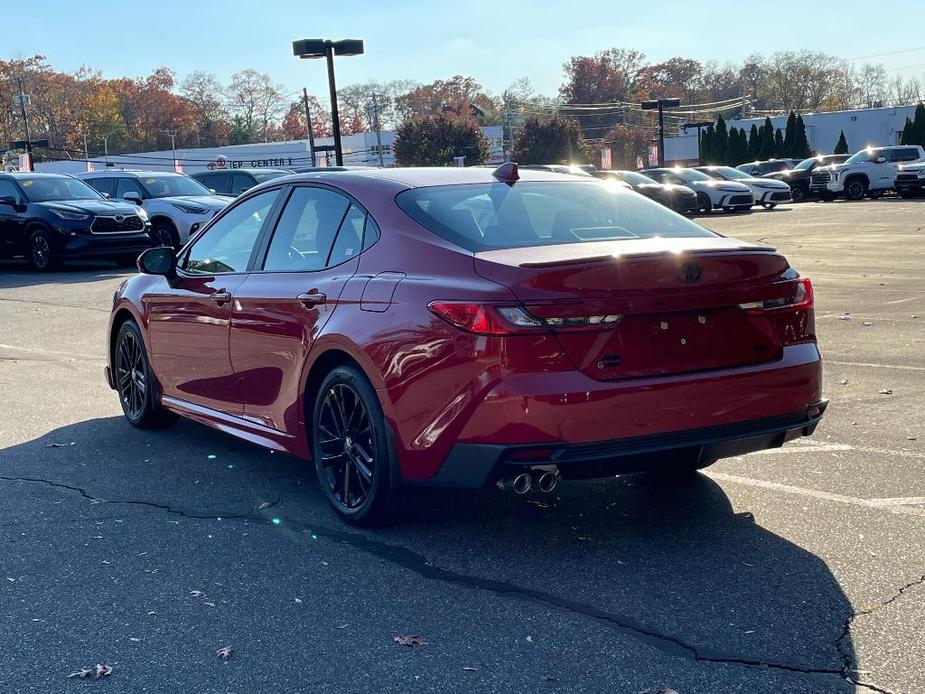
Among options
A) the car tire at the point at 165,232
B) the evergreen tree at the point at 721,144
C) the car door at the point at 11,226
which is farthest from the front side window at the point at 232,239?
the evergreen tree at the point at 721,144

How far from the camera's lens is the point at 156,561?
188 inches

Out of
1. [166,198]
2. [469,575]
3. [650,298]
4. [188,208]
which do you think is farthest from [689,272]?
[166,198]

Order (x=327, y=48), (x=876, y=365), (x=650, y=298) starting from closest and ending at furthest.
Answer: (x=650, y=298)
(x=876, y=365)
(x=327, y=48)

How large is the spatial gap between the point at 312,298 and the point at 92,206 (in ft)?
52.6

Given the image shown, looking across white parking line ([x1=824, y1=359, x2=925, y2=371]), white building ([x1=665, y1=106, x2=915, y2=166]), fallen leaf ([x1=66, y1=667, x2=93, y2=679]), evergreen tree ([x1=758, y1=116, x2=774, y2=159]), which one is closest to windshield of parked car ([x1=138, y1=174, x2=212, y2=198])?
white parking line ([x1=824, y1=359, x2=925, y2=371])

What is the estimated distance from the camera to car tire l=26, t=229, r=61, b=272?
19750 mm

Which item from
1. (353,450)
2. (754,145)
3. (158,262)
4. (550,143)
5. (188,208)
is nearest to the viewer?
(353,450)

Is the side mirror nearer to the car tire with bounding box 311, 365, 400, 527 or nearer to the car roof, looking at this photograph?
the car roof

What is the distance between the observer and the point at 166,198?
73.8 ft

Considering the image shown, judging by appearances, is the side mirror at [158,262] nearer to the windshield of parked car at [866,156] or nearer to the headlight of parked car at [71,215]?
the headlight of parked car at [71,215]

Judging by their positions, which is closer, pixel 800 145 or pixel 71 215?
pixel 71 215

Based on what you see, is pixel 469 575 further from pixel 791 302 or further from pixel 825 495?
pixel 825 495

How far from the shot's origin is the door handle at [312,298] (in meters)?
5.23

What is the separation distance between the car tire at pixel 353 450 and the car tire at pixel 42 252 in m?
15.8
